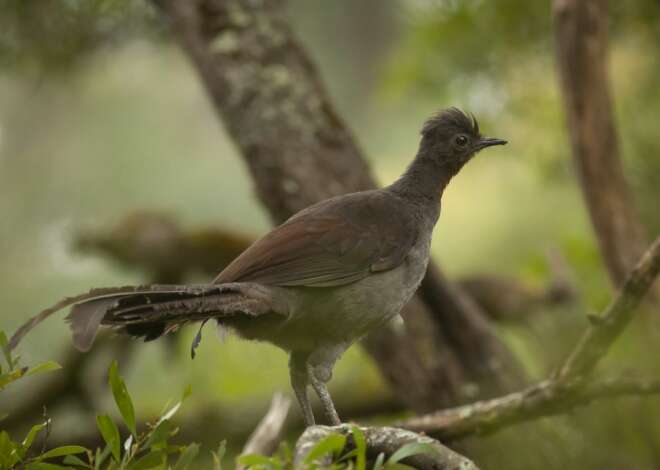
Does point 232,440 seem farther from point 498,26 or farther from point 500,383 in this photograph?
point 498,26

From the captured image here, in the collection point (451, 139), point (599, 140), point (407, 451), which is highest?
point (451, 139)

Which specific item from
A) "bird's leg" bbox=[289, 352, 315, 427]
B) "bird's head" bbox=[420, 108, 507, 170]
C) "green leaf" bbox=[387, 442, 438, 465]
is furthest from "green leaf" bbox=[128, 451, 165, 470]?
"bird's head" bbox=[420, 108, 507, 170]

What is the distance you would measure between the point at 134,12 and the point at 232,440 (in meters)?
3.54

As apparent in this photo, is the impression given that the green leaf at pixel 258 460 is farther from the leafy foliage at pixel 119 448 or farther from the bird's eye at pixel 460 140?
the bird's eye at pixel 460 140

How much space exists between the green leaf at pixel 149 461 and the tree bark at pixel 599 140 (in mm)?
4126

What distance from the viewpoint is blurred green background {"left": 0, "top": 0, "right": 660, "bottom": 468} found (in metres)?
7.36

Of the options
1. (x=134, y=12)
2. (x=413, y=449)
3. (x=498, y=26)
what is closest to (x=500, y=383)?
(x=498, y=26)

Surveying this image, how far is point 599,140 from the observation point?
229 inches

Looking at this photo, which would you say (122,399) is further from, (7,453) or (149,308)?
(149,308)

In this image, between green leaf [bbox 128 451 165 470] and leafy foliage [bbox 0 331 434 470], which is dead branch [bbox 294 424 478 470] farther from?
green leaf [bbox 128 451 165 470]

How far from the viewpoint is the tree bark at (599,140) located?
576 centimetres

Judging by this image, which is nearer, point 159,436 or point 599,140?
point 159,436

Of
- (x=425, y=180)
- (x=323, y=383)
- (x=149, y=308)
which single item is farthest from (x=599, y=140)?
(x=149, y=308)

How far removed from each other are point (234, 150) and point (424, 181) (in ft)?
17.4
